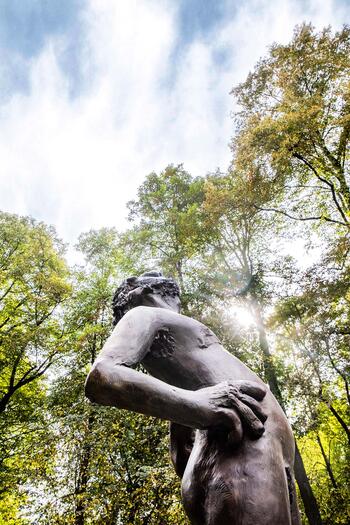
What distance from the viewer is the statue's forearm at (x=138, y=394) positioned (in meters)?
1.41

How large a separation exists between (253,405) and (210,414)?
21 centimetres

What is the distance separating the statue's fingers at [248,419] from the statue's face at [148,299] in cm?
84

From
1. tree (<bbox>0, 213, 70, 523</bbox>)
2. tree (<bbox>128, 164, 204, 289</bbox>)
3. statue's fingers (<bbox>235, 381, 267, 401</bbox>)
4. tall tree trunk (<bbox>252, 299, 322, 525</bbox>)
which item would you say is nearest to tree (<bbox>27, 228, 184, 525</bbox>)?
tree (<bbox>0, 213, 70, 523</bbox>)

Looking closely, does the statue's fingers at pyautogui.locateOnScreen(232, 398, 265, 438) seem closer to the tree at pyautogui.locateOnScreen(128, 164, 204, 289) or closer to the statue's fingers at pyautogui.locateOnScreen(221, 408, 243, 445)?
the statue's fingers at pyautogui.locateOnScreen(221, 408, 243, 445)

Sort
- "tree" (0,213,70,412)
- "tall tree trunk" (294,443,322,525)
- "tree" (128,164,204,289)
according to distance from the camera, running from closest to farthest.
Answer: "tall tree trunk" (294,443,322,525) → "tree" (0,213,70,412) → "tree" (128,164,204,289)

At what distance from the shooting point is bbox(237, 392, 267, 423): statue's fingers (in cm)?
154

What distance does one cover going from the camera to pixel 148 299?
7.38 ft

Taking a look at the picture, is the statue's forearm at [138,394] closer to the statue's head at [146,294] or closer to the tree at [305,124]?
the statue's head at [146,294]

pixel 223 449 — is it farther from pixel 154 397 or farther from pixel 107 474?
pixel 107 474

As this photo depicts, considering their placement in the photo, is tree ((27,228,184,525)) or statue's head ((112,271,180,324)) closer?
statue's head ((112,271,180,324))

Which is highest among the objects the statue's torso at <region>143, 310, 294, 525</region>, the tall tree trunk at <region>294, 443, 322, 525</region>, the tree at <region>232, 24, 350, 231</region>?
the tree at <region>232, 24, 350, 231</region>

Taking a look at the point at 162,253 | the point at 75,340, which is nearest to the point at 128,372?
the point at 75,340

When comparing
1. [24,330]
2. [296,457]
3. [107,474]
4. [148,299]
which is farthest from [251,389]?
[24,330]

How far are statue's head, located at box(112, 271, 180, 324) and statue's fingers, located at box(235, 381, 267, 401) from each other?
74 centimetres
